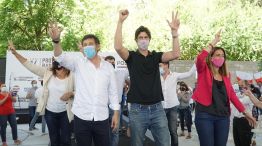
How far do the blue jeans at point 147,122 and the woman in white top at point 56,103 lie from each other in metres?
1.71

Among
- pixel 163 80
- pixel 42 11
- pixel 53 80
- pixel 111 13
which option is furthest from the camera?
pixel 111 13

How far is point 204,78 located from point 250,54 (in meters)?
18.0

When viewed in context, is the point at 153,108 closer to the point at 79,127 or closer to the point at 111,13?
the point at 79,127

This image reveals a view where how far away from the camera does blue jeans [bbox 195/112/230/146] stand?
4.98m

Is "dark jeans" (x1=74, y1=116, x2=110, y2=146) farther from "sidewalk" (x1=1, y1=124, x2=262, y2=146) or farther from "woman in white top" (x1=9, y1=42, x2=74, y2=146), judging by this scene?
"sidewalk" (x1=1, y1=124, x2=262, y2=146)

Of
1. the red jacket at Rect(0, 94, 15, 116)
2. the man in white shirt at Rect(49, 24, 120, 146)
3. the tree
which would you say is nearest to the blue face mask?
the man in white shirt at Rect(49, 24, 120, 146)

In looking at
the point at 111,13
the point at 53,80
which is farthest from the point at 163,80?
the point at 111,13

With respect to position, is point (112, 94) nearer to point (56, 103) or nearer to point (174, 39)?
point (174, 39)

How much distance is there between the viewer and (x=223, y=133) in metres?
5.04

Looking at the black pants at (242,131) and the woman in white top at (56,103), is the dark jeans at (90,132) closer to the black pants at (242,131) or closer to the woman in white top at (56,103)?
the woman in white top at (56,103)

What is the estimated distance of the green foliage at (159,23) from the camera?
21203mm

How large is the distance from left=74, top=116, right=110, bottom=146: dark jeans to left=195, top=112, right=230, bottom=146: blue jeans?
3.77 ft

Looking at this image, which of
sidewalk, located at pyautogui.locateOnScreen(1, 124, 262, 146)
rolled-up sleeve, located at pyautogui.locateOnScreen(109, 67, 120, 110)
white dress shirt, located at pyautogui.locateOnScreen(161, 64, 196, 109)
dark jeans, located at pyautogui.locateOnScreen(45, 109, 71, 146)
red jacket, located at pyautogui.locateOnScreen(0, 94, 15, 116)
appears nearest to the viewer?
rolled-up sleeve, located at pyautogui.locateOnScreen(109, 67, 120, 110)

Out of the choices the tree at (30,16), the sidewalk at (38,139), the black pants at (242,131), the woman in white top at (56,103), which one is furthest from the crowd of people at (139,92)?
the tree at (30,16)
